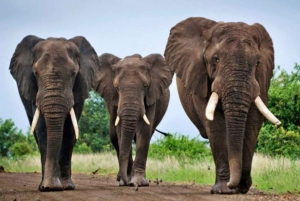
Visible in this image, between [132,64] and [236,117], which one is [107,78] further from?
[236,117]

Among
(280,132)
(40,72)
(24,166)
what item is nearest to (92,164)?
(24,166)

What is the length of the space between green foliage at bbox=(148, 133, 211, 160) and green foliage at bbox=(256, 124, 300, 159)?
2.26 m

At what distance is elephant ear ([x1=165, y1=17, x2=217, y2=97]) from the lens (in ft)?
46.3

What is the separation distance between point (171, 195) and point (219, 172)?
2.92 feet

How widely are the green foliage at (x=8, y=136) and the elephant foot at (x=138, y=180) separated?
3468 cm

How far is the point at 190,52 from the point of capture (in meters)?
14.6

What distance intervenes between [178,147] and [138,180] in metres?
12.6

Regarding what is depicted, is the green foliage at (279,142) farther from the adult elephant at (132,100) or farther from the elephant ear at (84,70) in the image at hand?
the elephant ear at (84,70)

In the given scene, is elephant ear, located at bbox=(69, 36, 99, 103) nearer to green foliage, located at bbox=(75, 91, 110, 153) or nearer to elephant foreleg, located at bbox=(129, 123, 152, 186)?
elephant foreleg, located at bbox=(129, 123, 152, 186)

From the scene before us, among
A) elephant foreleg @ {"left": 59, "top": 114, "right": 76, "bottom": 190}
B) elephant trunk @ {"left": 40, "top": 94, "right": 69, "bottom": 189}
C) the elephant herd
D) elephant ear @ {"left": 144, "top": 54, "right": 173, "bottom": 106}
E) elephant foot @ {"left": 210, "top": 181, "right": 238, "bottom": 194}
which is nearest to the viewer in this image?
the elephant herd

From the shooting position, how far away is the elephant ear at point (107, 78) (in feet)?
→ 64.6

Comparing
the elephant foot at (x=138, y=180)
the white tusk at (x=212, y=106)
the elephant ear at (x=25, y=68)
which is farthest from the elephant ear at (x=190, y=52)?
the elephant foot at (x=138, y=180)

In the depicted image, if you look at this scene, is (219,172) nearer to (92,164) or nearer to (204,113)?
(204,113)

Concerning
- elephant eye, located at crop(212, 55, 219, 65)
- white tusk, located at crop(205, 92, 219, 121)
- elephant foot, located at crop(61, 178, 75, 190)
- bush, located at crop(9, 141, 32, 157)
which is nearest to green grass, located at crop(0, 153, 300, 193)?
white tusk, located at crop(205, 92, 219, 121)
